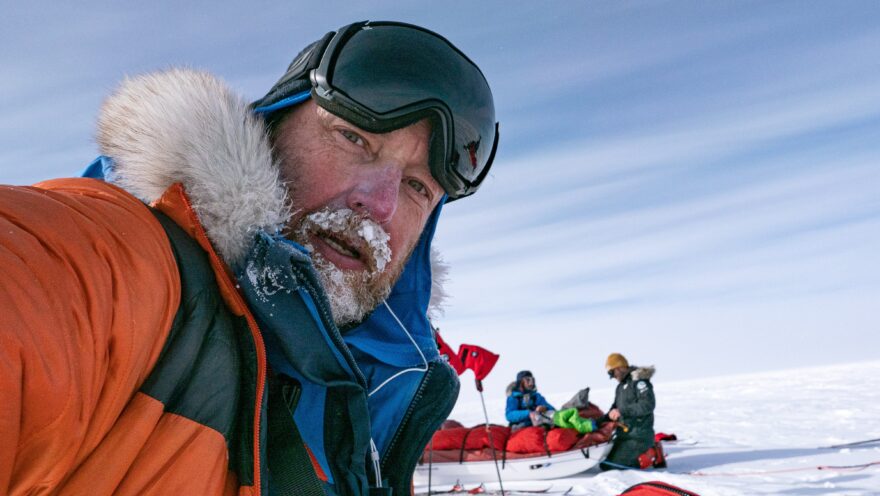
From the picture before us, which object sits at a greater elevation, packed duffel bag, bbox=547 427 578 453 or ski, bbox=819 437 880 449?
packed duffel bag, bbox=547 427 578 453

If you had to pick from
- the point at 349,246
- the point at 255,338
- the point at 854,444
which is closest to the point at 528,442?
the point at 854,444

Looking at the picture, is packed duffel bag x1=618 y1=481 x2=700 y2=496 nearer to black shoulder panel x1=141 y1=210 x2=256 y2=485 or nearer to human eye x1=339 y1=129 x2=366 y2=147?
black shoulder panel x1=141 y1=210 x2=256 y2=485

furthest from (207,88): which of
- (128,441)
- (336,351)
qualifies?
(128,441)

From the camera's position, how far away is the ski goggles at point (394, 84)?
1707 mm

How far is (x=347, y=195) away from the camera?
5.44 feet

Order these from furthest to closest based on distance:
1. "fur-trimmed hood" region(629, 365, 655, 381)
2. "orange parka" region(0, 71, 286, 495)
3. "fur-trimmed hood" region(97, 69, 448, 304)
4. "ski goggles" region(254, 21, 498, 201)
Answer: "fur-trimmed hood" region(629, 365, 655, 381)
"ski goggles" region(254, 21, 498, 201)
"fur-trimmed hood" region(97, 69, 448, 304)
"orange parka" region(0, 71, 286, 495)

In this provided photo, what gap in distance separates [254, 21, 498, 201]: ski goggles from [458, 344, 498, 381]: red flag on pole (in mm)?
5994

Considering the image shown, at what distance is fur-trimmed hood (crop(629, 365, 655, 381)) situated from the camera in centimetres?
962

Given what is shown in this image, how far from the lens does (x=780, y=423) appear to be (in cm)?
1297

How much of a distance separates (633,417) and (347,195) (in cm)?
874

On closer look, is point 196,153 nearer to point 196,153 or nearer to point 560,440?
point 196,153

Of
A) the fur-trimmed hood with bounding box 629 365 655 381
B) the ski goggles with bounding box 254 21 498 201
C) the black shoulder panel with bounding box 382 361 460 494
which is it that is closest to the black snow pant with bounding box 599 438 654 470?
the fur-trimmed hood with bounding box 629 365 655 381

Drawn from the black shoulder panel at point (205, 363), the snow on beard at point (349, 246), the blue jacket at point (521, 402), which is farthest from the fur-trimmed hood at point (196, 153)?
the blue jacket at point (521, 402)

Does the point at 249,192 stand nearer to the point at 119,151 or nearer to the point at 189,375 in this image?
the point at 119,151
